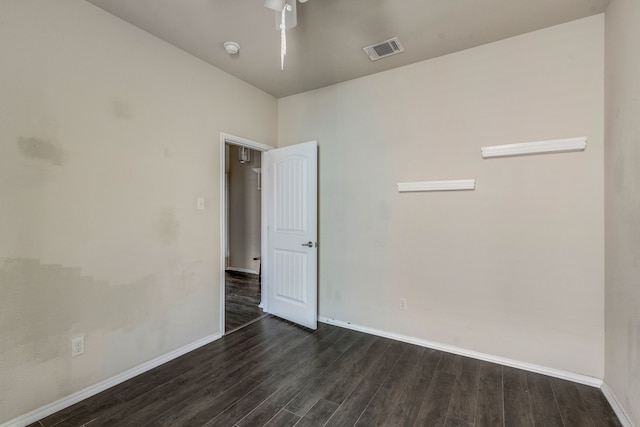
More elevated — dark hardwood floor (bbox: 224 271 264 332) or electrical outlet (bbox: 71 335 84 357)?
electrical outlet (bbox: 71 335 84 357)

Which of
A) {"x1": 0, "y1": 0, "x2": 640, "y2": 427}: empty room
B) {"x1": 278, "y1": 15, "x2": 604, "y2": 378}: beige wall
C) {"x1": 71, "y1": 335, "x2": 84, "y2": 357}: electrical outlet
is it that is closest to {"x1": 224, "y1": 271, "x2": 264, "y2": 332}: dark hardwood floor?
{"x1": 0, "y1": 0, "x2": 640, "y2": 427}: empty room

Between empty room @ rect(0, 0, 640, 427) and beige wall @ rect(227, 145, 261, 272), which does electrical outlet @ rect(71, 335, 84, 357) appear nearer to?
empty room @ rect(0, 0, 640, 427)

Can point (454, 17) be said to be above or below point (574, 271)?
above

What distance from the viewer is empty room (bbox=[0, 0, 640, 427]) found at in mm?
1792

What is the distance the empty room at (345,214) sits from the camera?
1.79 metres

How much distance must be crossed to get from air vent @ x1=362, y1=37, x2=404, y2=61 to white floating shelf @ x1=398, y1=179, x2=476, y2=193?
4.06ft

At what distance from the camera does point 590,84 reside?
2.15 metres

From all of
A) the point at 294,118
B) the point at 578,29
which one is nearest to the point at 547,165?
the point at 578,29

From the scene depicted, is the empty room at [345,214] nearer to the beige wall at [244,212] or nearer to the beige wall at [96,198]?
the beige wall at [96,198]

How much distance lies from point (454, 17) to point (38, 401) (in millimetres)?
3954

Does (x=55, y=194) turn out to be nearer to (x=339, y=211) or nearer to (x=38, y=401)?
(x=38, y=401)

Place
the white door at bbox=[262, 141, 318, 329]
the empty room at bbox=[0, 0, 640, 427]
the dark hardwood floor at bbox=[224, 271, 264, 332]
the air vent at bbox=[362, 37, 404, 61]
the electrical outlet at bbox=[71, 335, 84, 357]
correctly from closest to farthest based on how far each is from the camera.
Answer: the empty room at bbox=[0, 0, 640, 427] < the electrical outlet at bbox=[71, 335, 84, 357] < the air vent at bbox=[362, 37, 404, 61] < the white door at bbox=[262, 141, 318, 329] < the dark hardwood floor at bbox=[224, 271, 264, 332]

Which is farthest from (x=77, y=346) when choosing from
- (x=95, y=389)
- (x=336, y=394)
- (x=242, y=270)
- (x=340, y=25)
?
(x=242, y=270)

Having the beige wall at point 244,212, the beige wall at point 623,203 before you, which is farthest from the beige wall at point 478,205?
the beige wall at point 244,212
